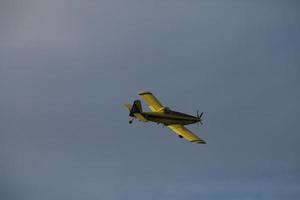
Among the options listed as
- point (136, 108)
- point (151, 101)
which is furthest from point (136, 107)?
point (151, 101)

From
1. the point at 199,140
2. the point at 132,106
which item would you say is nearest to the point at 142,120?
the point at 132,106

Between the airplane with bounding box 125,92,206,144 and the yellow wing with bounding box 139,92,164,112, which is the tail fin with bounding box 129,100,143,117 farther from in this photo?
the yellow wing with bounding box 139,92,164,112

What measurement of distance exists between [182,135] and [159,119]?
25.6 ft

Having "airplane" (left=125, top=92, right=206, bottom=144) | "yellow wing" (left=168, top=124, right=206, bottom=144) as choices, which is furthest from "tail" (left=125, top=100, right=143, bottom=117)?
"yellow wing" (left=168, top=124, right=206, bottom=144)

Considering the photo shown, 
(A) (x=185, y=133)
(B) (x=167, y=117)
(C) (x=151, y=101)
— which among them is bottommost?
(A) (x=185, y=133)

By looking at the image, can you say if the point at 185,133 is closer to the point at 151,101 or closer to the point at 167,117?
the point at 167,117

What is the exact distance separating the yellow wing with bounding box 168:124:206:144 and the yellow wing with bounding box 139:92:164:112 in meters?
8.86

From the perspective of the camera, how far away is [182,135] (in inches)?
6885

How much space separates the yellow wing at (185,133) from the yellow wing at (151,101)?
8855 mm

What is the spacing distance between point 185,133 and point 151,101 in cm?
1896

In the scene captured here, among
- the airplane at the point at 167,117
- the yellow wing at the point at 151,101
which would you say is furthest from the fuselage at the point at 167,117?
the yellow wing at the point at 151,101

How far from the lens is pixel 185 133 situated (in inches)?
6909

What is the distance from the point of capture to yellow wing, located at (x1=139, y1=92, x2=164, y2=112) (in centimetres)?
18899

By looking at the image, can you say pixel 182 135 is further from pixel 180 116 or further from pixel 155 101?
pixel 155 101
